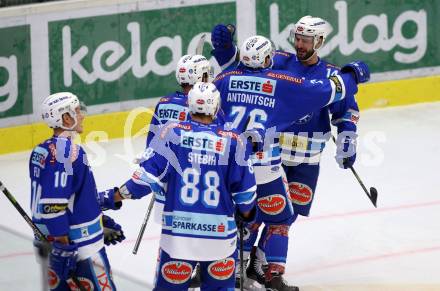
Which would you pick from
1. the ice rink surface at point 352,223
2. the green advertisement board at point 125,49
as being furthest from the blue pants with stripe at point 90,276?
the green advertisement board at point 125,49

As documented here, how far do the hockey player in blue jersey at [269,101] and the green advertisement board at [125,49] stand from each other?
131 inches

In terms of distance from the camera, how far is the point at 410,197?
8898 mm

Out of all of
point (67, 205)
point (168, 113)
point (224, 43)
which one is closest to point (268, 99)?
point (168, 113)

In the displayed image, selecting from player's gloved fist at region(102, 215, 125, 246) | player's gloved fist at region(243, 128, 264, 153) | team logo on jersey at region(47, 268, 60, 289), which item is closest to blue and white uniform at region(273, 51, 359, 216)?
player's gloved fist at region(243, 128, 264, 153)

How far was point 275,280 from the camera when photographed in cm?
710

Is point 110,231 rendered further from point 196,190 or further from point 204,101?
point 204,101

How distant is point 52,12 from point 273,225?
3.55m

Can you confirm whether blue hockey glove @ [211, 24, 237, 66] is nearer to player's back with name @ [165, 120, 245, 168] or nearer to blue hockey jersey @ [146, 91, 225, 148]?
blue hockey jersey @ [146, 91, 225, 148]

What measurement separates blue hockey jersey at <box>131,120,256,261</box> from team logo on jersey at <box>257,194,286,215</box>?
3.29 ft

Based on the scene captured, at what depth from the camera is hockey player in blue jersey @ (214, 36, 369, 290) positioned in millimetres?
6758

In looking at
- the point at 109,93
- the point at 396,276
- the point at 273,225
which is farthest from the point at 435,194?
the point at 109,93

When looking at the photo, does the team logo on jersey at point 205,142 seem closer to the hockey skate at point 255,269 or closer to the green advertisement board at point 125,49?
the hockey skate at point 255,269

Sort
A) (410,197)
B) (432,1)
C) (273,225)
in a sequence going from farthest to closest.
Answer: (432,1) → (410,197) → (273,225)

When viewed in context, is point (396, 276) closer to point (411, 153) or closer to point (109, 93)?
point (411, 153)
